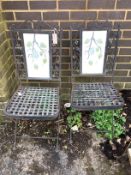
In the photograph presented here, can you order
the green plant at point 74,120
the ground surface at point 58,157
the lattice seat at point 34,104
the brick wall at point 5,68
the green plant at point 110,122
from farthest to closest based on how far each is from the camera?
the green plant at point 74,120 < the green plant at point 110,122 < the brick wall at point 5,68 < the ground surface at point 58,157 < the lattice seat at point 34,104

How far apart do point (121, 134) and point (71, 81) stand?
82cm

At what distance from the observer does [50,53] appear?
2.28 metres

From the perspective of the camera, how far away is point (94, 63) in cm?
238

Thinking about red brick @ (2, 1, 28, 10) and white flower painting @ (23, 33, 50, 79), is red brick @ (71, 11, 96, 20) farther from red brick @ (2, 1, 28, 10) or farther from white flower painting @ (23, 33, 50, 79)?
red brick @ (2, 1, 28, 10)

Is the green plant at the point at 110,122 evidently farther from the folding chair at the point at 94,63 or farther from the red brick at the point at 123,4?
the red brick at the point at 123,4

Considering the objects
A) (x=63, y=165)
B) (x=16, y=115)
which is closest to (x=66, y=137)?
(x=63, y=165)

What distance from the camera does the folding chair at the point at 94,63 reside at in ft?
7.17

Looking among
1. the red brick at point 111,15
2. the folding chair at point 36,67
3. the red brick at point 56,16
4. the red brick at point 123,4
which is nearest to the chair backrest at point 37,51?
the folding chair at point 36,67

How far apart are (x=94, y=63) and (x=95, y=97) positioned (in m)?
0.37

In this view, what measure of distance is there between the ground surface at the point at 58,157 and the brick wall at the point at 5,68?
43 cm

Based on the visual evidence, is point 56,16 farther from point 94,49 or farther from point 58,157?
point 58,157

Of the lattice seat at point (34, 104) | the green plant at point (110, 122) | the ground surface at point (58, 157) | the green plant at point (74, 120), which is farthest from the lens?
the green plant at point (74, 120)

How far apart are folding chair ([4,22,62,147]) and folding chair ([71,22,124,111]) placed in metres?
0.19

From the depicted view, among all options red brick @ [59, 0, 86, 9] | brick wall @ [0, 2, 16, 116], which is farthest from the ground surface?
red brick @ [59, 0, 86, 9]
